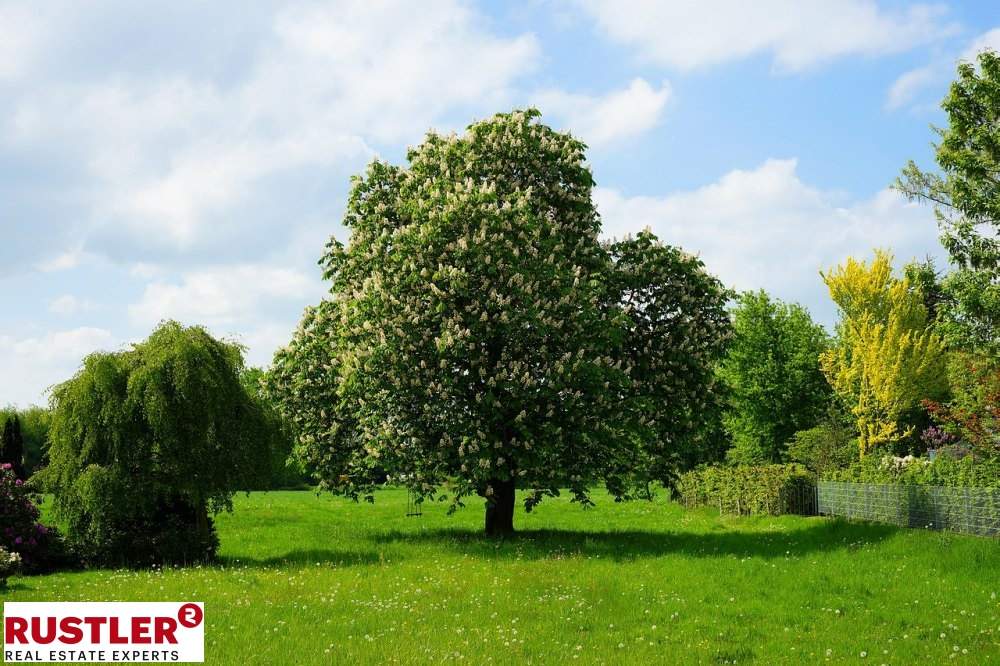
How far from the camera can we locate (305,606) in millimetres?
16422

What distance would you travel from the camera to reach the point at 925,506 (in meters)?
28.3

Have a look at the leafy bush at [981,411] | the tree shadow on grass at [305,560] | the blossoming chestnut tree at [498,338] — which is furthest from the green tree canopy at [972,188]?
the tree shadow on grass at [305,560]

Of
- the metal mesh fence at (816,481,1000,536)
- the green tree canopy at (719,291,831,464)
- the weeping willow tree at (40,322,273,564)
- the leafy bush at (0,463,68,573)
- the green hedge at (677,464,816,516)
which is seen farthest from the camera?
the green tree canopy at (719,291,831,464)

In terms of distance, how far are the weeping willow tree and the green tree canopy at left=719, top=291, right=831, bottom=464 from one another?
49.4m

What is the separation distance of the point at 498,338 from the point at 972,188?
2118 cm

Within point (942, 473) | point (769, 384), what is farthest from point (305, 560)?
point (769, 384)

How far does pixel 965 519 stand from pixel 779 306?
50.7 meters

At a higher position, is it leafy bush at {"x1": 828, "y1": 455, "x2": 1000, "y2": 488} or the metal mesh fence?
leafy bush at {"x1": 828, "y1": 455, "x2": 1000, "y2": 488}

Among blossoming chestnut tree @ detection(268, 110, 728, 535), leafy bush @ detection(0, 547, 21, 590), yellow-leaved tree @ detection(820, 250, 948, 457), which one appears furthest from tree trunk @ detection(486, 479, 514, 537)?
yellow-leaved tree @ detection(820, 250, 948, 457)

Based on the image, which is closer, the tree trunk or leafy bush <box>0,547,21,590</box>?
leafy bush <box>0,547,21,590</box>

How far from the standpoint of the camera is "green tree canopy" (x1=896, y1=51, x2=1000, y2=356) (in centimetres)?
3491

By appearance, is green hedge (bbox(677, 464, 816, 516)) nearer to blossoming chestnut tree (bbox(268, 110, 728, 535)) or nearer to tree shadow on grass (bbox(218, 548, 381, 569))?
blossoming chestnut tree (bbox(268, 110, 728, 535))

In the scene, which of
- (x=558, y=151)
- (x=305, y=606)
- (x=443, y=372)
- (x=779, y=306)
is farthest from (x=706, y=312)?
(x=779, y=306)

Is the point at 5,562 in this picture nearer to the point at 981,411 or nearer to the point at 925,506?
the point at 925,506
